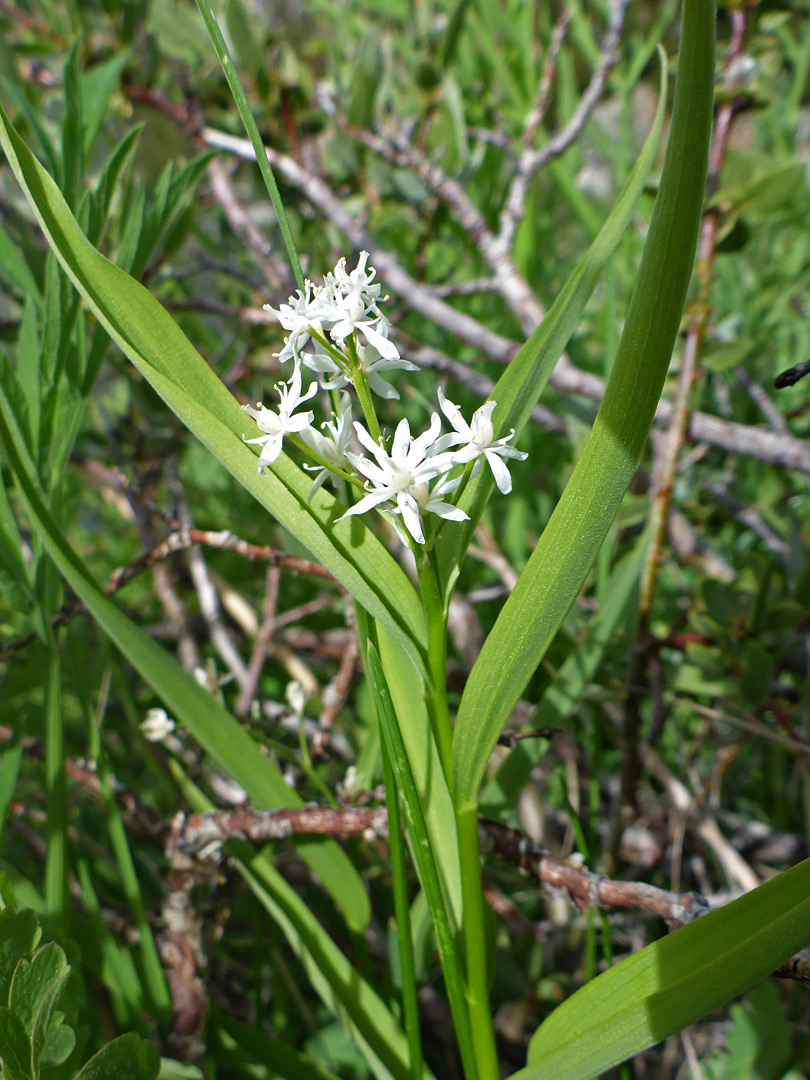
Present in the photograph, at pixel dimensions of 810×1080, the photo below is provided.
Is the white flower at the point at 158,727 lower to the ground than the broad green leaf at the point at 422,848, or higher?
higher

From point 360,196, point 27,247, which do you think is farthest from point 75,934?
point 360,196

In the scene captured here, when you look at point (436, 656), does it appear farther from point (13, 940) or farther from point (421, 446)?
point (13, 940)

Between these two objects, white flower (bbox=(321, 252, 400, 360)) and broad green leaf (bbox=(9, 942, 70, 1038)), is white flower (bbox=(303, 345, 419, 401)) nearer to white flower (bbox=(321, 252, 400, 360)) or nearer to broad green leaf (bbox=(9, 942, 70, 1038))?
white flower (bbox=(321, 252, 400, 360))

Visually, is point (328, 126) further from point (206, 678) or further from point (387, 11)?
point (206, 678)

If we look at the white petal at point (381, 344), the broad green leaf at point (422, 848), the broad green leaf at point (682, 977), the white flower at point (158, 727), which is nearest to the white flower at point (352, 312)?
the white petal at point (381, 344)

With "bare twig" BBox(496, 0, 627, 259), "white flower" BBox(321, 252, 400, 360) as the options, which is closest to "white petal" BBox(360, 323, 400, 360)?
"white flower" BBox(321, 252, 400, 360)

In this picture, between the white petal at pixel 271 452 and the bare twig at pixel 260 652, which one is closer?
the white petal at pixel 271 452

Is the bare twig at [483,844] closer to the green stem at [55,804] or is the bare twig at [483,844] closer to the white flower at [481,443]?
the green stem at [55,804]
